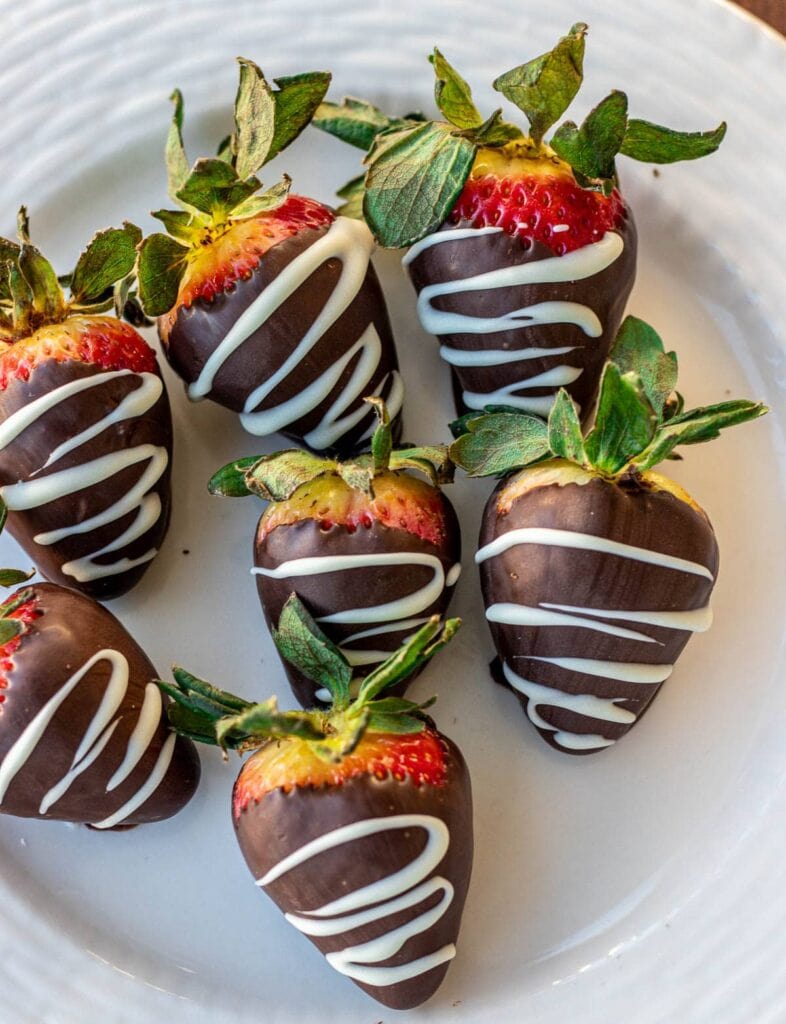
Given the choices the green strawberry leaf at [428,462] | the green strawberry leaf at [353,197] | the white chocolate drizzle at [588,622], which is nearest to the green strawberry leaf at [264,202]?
the green strawberry leaf at [353,197]

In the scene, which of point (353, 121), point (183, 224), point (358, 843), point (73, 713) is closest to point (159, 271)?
point (183, 224)

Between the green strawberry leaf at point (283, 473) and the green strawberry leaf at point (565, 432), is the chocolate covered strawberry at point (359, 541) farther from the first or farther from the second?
the green strawberry leaf at point (565, 432)

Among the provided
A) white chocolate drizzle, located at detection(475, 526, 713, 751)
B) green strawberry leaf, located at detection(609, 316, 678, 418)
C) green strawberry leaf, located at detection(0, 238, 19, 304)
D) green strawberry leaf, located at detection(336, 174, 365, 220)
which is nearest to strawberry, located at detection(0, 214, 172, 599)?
green strawberry leaf, located at detection(0, 238, 19, 304)

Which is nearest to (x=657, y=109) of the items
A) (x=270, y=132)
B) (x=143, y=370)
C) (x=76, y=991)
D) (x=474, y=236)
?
(x=474, y=236)

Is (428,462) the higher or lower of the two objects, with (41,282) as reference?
lower

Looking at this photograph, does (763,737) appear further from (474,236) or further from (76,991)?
(76,991)

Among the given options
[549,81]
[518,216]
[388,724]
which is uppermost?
[549,81]

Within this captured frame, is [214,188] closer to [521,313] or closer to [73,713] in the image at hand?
[521,313]

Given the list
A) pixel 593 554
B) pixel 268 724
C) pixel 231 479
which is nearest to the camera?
pixel 268 724
